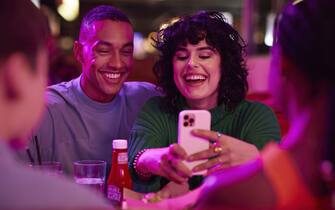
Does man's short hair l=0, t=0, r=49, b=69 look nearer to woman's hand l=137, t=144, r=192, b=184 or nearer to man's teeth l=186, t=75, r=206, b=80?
woman's hand l=137, t=144, r=192, b=184

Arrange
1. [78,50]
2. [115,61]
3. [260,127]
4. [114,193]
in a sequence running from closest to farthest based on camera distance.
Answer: [114,193], [260,127], [115,61], [78,50]

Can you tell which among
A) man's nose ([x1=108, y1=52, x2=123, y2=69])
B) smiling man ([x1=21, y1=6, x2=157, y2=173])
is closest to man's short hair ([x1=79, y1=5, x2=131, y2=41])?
smiling man ([x1=21, y1=6, x2=157, y2=173])

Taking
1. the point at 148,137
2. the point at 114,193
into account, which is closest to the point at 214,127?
the point at 148,137

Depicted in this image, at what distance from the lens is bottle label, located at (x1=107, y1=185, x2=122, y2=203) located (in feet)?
4.93

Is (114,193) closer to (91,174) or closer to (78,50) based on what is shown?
(91,174)

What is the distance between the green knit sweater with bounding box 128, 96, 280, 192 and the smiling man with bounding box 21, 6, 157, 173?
29 centimetres

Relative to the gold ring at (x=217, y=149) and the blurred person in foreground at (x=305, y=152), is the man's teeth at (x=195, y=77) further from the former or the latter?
the blurred person in foreground at (x=305, y=152)

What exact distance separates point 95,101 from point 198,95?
1.79 feet

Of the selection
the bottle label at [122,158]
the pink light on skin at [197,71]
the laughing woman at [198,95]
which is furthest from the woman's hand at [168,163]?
the pink light on skin at [197,71]

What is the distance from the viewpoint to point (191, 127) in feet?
5.00

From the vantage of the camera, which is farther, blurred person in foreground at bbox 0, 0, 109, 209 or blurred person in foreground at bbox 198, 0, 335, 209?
blurred person in foreground at bbox 198, 0, 335, 209

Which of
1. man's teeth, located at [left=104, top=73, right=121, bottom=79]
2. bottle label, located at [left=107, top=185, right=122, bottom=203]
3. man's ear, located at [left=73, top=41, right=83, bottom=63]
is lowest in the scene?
bottle label, located at [left=107, top=185, right=122, bottom=203]

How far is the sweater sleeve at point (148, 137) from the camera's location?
1.73 metres

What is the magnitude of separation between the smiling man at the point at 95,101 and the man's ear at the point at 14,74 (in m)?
1.27
